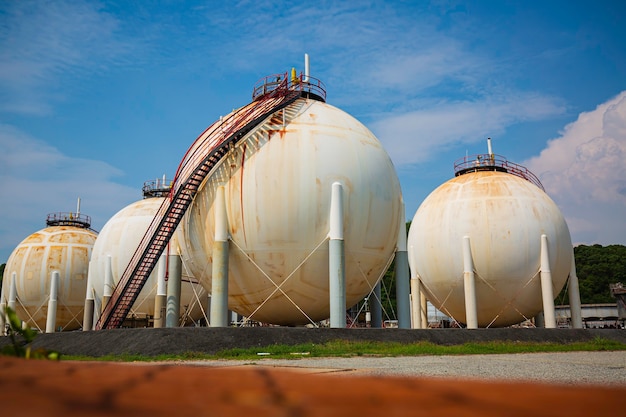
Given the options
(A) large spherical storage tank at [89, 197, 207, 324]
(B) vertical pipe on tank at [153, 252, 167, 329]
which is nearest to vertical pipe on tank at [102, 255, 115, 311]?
(A) large spherical storage tank at [89, 197, 207, 324]

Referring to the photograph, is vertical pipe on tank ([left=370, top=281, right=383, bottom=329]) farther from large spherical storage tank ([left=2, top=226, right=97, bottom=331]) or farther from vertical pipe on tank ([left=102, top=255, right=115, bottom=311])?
large spherical storage tank ([left=2, top=226, right=97, bottom=331])

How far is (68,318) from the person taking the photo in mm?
36125

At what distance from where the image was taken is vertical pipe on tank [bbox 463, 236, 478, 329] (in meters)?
24.7

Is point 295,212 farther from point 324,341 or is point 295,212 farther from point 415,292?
point 415,292

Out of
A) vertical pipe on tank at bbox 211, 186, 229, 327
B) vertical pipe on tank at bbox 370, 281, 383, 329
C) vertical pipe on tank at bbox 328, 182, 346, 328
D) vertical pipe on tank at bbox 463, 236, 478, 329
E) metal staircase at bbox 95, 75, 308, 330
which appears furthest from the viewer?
vertical pipe on tank at bbox 463, 236, 478, 329

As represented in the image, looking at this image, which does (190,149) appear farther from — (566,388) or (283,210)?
(566,388)

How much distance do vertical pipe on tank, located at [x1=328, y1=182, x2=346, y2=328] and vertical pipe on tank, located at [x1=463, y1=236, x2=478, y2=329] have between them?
32.4 feet

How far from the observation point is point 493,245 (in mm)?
24906

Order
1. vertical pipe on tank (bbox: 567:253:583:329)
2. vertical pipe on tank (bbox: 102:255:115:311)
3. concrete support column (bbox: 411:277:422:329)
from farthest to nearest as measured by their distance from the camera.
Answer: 1. vertical pipe on tank (bbox: 102:255:115:311)
2. concrete support column (bbox: 411:277:422:329)
3. vertical pipe on tank (bbox: 567:253:583:329)

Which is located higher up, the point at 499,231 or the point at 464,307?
the point at 499,231

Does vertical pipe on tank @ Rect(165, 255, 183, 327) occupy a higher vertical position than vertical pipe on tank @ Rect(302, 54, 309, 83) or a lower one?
lower

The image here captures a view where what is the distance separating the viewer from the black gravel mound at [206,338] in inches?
526

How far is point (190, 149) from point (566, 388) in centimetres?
1994

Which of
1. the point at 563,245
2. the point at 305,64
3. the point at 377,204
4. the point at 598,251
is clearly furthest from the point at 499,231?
the point at 598,251
